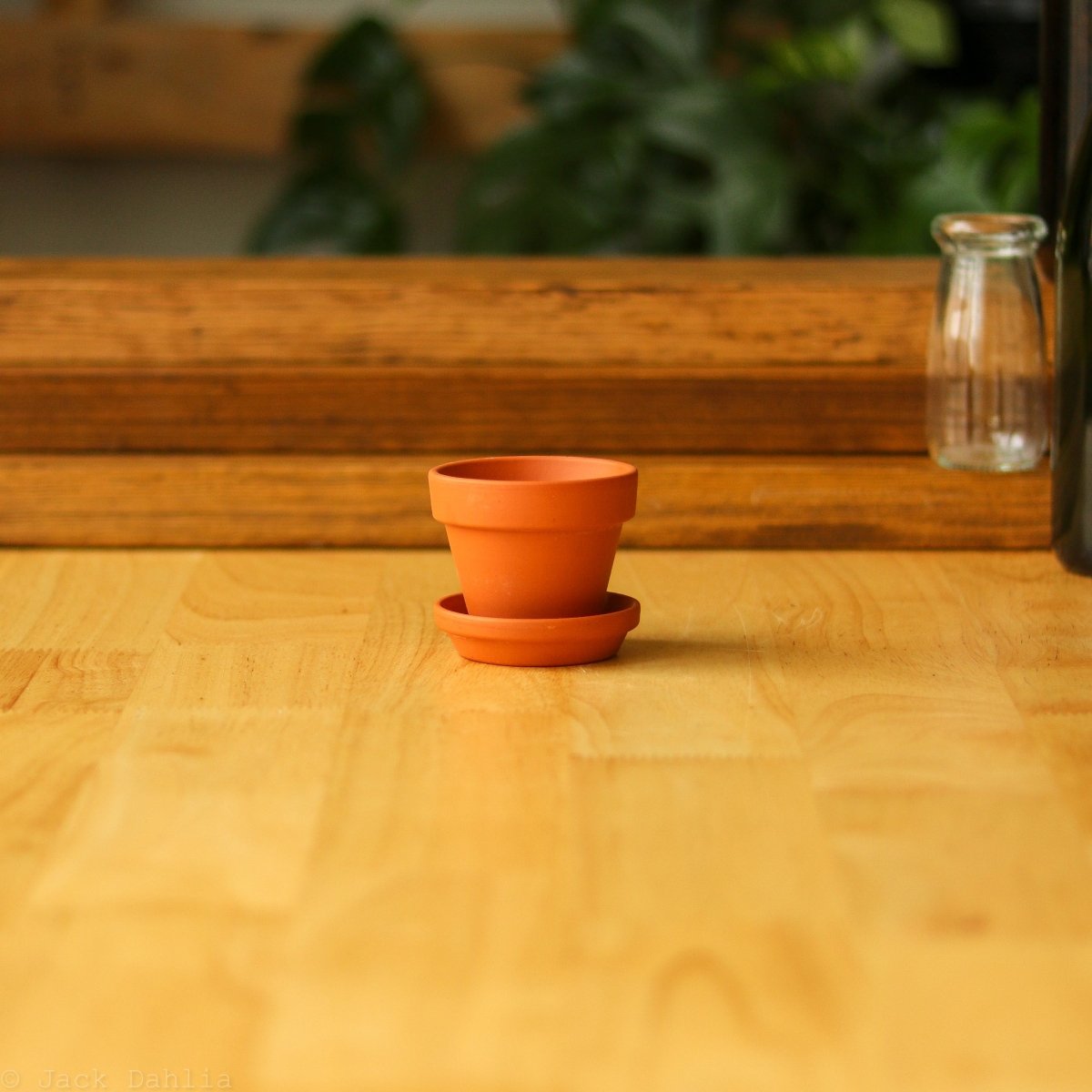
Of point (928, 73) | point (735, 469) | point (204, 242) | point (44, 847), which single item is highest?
point (44, 847)

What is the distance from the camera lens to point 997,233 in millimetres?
991

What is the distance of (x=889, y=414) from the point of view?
1030mm

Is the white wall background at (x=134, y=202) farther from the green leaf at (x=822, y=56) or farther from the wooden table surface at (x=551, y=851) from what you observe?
the wooden table surface at (x=551, y=851)

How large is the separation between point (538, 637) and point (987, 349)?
17.5 inches

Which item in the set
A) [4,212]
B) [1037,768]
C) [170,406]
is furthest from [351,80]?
[1037,768]

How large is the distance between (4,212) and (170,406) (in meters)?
2.21

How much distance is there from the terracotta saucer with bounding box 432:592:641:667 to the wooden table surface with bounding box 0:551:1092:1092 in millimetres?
13

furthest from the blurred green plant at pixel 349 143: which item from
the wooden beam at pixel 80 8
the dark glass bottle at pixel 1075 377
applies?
the dark glass bottle at pixel 1075 377

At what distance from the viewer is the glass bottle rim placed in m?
0.99

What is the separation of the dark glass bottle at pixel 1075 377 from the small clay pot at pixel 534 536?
294 mm

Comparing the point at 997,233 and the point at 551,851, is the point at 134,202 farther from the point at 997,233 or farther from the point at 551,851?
the point at 551,851

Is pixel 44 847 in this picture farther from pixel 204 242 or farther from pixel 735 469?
pixel 204 242

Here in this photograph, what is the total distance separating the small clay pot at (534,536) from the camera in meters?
0.72

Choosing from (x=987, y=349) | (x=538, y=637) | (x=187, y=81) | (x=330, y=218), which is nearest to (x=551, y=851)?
(x=538, y=637)
